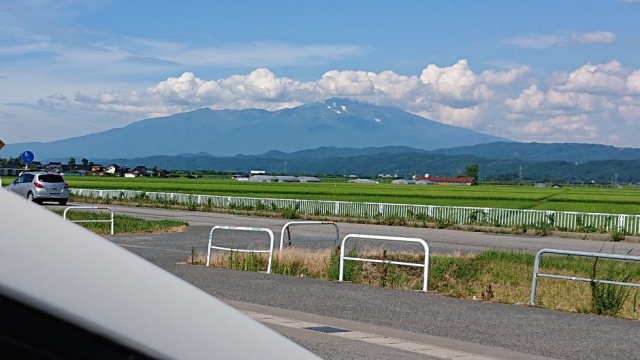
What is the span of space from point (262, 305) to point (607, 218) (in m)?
24.2

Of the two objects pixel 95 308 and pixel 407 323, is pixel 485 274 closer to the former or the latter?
pixel 407 323

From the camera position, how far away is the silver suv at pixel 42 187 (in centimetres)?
4053

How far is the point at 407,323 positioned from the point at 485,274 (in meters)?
7.43

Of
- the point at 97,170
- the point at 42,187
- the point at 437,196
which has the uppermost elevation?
the point at 42,187

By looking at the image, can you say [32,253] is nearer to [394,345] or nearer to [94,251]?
[94,251]

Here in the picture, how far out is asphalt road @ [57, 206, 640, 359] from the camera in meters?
9.08

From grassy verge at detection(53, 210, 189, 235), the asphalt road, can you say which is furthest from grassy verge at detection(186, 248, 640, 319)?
grassy verge at detection(53, 210, 189, 235)

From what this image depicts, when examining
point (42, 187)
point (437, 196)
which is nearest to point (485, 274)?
point (42, 187)

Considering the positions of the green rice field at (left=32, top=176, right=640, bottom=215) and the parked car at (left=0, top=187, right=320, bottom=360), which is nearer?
the parked car at (left=0, top=187, right=320, bottom=360)

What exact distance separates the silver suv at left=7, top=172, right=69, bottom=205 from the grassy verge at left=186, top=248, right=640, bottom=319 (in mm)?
24002

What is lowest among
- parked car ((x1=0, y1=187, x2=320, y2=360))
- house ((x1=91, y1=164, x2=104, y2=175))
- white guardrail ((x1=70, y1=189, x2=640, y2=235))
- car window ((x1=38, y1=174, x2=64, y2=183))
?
house ((x1=91, y1=164, x2=104, y2=175))

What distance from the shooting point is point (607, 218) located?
33094mm

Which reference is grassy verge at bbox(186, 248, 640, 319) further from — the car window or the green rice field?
the green rice field

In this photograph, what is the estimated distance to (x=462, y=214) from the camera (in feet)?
119
